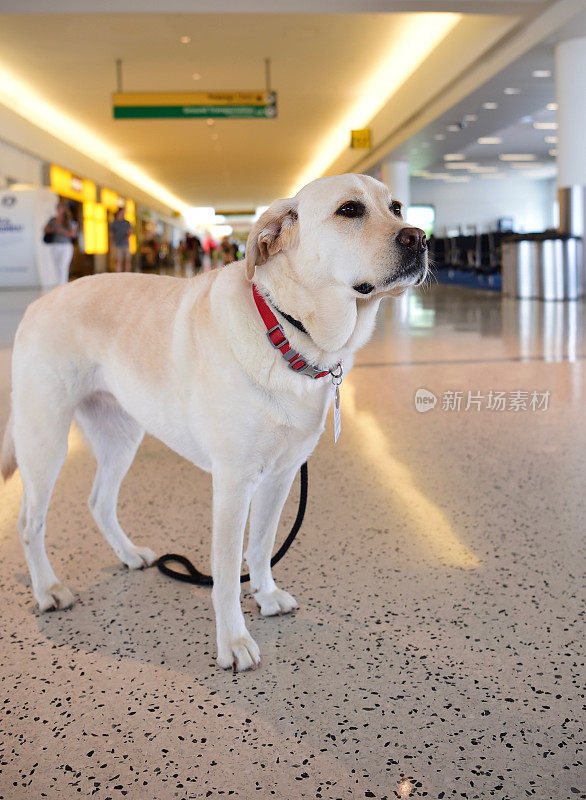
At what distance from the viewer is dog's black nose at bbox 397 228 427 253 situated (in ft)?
4.87

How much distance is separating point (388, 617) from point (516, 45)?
39.3 feet

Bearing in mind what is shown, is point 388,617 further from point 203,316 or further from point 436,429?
point 436,429

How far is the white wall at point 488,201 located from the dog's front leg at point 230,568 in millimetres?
36475

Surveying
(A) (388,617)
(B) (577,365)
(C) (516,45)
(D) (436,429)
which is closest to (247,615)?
(A) (388,617)

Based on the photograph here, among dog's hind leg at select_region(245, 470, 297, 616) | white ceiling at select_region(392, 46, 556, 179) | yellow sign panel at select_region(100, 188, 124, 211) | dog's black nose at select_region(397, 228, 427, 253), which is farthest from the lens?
yellow sign panel at select_region(100, 188, 124, 211)

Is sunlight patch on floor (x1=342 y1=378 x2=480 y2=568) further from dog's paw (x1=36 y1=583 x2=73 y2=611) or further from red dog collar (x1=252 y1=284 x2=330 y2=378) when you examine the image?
dog's paw (x1=36 y1=583 x2=73 y2=611)

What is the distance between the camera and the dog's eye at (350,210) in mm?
1553

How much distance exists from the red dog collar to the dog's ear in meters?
0.07

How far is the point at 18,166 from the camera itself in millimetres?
19250

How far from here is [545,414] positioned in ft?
13.2

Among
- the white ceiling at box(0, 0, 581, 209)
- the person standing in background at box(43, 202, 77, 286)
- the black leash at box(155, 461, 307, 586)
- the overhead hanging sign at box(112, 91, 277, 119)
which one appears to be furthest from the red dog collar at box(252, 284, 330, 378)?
the overhead hanging sign at box(112, 91, 277, 119)

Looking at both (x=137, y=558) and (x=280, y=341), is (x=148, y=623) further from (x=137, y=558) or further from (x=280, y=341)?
(x=280, y=341)

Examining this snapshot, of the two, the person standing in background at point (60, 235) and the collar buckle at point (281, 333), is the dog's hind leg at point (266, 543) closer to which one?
the collar buckle at point (281, 333)

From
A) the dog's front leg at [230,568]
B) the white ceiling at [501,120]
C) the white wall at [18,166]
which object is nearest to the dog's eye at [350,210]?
the dog's front leg at [230,568]
